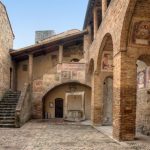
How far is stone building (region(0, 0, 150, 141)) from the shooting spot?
8.79m

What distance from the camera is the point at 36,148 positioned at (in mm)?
7617

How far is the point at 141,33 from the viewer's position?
9.06 meters

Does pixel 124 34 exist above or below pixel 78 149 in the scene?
above

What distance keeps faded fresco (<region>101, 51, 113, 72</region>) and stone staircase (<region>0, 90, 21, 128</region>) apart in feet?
17.1

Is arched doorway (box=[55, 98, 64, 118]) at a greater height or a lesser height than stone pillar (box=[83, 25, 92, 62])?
lesser

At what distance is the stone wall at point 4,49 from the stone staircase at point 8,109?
0.47 meters

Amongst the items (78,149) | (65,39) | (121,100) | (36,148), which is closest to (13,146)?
(36,148)

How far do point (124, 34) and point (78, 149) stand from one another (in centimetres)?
386

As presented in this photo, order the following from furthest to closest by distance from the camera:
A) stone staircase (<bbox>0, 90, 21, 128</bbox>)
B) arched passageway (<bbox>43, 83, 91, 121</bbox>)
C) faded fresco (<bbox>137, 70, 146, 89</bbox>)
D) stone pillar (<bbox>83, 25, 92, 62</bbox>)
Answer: arched passageway (<bbox>43, 83, 91, 121</bbox>), stone pillar (<bbox>83, 25, 92, 62</bbox>), stone staircase (<bbox>0, 90, 21, 128</bbox>), faded fresco (<bbox>137, 70, 146, 89</bbox>)

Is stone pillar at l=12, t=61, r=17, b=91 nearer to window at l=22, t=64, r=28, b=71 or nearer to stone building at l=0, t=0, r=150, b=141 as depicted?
stone building at l=0, t=0, r=150, b=141

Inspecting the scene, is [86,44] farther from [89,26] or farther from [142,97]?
[142,97]

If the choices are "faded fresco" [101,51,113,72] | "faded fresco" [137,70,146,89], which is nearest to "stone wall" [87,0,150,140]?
"faded fresco" [137,70,146,89]

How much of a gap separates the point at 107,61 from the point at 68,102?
6405 millimetres

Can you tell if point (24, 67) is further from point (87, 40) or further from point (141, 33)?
point (141, 33)
